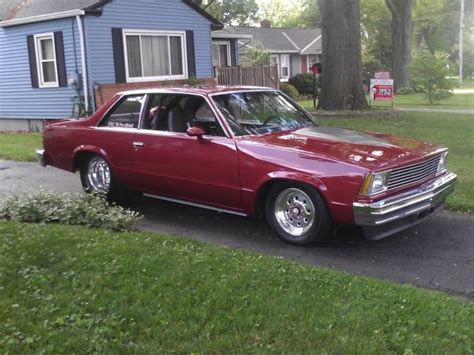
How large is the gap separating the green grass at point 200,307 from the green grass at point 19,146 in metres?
7.49

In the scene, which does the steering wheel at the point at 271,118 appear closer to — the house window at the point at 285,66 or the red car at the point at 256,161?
the red car at the point at 256,161

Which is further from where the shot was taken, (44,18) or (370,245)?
(44,18)

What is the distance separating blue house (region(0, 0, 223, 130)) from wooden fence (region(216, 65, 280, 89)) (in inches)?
71.3

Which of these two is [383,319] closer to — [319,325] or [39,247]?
[319,325]

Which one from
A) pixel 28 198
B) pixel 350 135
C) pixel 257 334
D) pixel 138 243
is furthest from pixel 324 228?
pixel 28 198

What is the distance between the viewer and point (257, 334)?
3414 mm

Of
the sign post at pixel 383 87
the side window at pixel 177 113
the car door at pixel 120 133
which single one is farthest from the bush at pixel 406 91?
the side window at pixel 177 113

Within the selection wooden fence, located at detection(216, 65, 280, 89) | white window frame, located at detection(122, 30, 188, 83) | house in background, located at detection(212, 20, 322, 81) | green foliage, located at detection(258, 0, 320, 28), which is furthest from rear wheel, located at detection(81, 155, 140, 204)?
green foliage, located at detection(258, 0, 320, 28)

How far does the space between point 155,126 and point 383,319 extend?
3.95m

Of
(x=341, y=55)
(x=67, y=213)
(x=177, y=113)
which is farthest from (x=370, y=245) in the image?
(x=341, y=55)

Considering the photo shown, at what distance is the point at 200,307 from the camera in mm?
3729

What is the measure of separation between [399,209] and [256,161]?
1434 mm

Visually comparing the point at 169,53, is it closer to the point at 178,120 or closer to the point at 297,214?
the point at 178,120

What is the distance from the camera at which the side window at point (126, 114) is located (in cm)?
700
